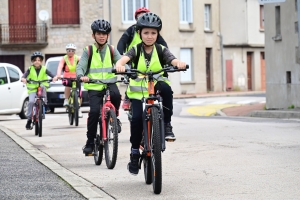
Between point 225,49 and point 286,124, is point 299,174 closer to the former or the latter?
point 286,124

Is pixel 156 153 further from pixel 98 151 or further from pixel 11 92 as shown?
pixel 11 92

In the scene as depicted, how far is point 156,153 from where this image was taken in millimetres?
8281

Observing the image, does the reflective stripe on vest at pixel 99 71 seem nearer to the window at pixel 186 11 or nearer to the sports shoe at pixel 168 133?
the sports shoe at pixel 168 133

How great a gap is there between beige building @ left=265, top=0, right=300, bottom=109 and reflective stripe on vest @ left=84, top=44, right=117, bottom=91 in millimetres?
14410

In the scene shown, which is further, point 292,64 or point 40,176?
point 292,64

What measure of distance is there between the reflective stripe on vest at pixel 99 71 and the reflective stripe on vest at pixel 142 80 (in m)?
2.06

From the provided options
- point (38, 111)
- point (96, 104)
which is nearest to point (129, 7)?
point (38, 111)

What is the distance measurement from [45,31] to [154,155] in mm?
40727

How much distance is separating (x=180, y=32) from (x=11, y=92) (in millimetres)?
27338

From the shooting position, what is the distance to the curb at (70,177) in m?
8.34

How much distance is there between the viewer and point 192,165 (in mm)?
10789

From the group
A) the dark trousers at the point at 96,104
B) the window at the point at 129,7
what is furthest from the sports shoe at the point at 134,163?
the window at the point at 129,7

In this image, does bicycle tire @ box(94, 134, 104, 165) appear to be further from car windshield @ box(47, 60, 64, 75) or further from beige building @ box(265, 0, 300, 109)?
car windshield @ box(47, 60, 64, 75)

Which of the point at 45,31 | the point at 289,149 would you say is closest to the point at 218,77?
the point at 45,31
